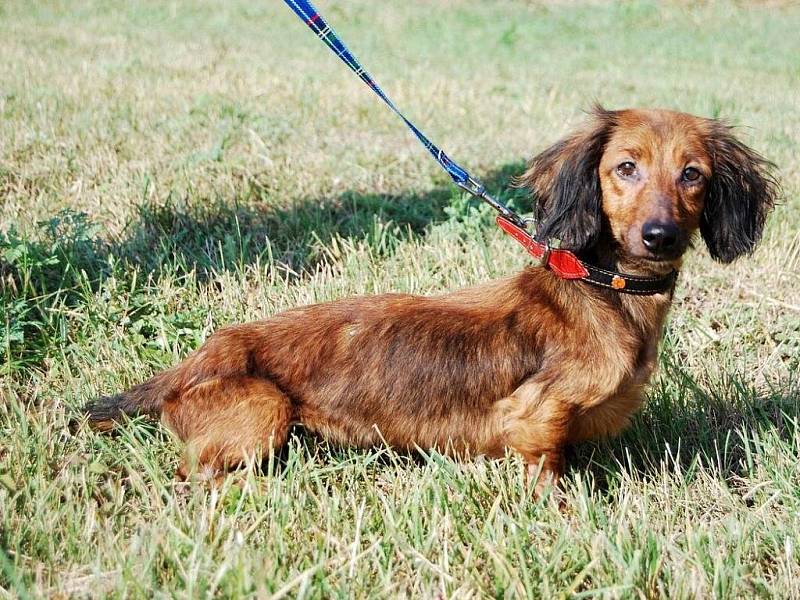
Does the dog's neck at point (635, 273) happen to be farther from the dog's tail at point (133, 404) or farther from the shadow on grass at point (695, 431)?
the dog's tail at point (133, 404)

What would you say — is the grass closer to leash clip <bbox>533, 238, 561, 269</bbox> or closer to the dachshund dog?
the dachshund dog

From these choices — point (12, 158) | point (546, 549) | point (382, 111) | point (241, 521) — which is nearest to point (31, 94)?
point (12, 158)

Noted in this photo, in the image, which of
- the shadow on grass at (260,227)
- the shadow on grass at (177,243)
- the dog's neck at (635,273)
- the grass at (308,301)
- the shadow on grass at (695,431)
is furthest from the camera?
the shadow on grass at (260,227)

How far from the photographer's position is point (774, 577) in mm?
2516

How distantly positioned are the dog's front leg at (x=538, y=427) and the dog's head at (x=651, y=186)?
55 centimetres

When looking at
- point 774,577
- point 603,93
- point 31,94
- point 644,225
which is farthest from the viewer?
point 603,93

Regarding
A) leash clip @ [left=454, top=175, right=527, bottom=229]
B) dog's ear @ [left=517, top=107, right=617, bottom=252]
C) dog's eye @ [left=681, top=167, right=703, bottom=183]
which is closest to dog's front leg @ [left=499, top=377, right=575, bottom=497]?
dog's ear @ [left=517, top=107, right=617, bottom=252]

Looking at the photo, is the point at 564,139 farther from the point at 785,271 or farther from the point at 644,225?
the point at 785,271

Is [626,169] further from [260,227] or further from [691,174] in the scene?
[260,227]

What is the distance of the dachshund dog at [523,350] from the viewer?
9.36 feet

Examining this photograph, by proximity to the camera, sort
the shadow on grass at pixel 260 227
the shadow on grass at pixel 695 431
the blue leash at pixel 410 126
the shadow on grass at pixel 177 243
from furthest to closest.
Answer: the shadow on grass at pixel 260 227 < the shadow on grass at pixel 177 243 < the blue leash at pixel 410 126 < the shadow on grass at pixel 695 431

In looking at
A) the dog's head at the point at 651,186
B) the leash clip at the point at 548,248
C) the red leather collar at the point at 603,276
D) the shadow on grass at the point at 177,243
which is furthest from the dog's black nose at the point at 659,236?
the shadow on grass at the point at 177,243

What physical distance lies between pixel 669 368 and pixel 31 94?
665 cm

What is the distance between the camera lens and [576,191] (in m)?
2.89
